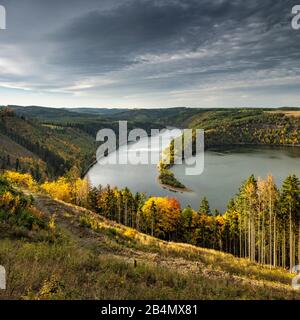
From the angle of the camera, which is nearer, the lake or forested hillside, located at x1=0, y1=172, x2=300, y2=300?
forested hillside, located at x1=0, y1=172, x2=300, y2=300

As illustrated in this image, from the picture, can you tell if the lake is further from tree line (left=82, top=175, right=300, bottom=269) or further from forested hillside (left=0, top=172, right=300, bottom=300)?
forested hillside (left=0, top=172, right=300, bottom=300)

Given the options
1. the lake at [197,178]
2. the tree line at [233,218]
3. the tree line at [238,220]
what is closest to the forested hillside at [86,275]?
the tree line at [233,218]

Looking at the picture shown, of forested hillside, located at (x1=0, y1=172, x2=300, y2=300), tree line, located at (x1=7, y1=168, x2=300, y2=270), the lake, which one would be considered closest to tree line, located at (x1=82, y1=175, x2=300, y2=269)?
tree line, located at (x1=7, y1=168, x2=300, y2=270)

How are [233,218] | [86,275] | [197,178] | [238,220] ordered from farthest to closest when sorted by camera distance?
[197,178] < [233,218] < [238,220] < [86,275]

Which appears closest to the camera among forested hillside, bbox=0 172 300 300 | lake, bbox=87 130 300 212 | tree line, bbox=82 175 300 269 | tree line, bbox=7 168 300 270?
forested hillside, bbox=0 172 300 300

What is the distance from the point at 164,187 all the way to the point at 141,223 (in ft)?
181

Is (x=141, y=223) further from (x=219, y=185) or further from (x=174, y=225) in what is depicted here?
(x=219, y=185)

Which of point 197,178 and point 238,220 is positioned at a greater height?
point 197,178

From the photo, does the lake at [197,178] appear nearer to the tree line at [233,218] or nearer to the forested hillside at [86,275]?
the tree line at [233,218]

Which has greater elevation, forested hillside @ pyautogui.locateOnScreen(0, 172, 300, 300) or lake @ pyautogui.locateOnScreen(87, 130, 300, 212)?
forested hillside @ pyautogui.locateOnScreen(0, 172, 300, 300)

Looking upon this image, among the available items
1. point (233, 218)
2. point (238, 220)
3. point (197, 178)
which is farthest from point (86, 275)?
point (197, 178)

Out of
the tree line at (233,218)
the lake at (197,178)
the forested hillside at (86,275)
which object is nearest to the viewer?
the forested hillside at (86,275)

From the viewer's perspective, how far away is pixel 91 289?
352 inches

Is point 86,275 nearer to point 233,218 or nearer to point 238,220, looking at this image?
point 238,220
